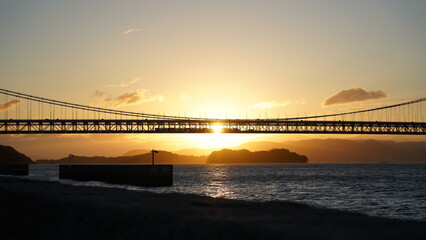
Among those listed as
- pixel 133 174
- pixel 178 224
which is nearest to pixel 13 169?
pixel 133 174

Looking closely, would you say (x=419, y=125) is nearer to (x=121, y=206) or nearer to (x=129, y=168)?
(x=129, y=168)

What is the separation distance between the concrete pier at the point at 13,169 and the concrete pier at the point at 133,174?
110ft

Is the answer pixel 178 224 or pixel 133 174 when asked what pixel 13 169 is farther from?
pixel 178 224

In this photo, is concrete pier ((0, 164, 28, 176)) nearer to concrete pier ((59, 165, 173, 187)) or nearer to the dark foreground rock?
concrete pier ((59, 165, 173, 187))

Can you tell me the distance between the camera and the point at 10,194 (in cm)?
2206

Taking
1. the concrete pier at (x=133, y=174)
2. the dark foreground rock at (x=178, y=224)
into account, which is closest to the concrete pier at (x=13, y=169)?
the concrete pier at (x=133, y=174)

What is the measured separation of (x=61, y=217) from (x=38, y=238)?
100cm

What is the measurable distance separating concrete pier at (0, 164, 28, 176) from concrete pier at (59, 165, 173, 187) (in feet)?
110

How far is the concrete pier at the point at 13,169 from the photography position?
92.9 metres

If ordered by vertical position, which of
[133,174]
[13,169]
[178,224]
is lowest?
[13,169]

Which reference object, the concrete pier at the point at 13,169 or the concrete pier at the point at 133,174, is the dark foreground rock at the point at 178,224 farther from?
the concrete pier at the point at 13,169

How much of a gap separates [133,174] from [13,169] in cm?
4778

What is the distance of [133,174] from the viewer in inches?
2228

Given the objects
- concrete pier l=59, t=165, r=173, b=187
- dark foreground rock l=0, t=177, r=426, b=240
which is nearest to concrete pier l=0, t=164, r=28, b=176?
concrete pier l=59, t=165, r=173, b=187
